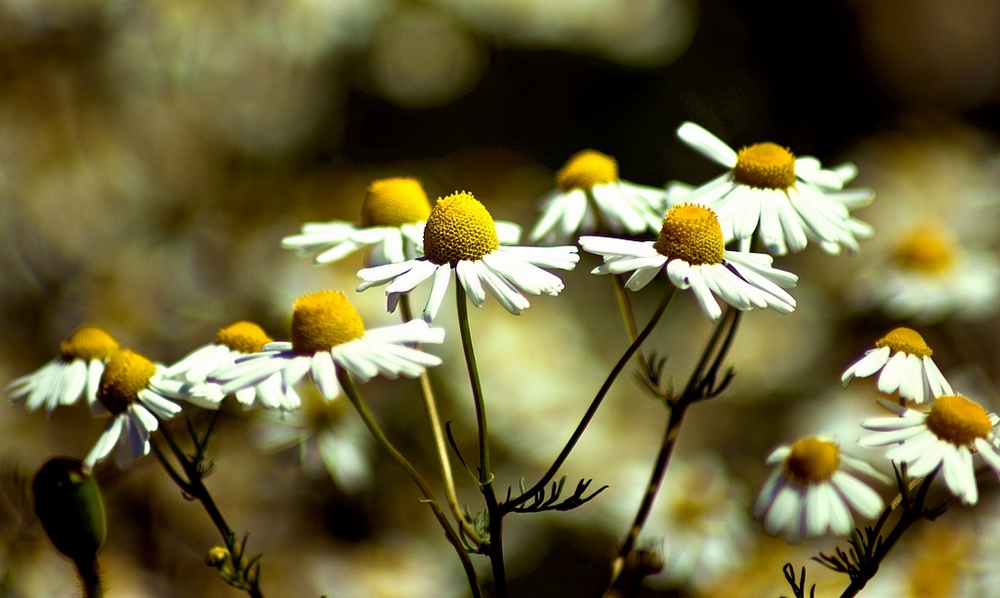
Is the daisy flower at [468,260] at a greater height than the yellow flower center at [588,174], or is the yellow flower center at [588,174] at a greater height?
the daisy flower at [468,260]

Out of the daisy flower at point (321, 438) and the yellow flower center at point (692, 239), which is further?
the daisy flower at point (321, 438)

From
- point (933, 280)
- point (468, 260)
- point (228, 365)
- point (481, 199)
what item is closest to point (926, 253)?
point (933, 280)

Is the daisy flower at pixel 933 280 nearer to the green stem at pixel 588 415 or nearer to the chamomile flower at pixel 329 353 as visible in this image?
the green stem at pixel 588 415

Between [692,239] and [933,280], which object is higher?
→ [692,239]

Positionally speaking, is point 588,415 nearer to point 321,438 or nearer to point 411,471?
point 411,471

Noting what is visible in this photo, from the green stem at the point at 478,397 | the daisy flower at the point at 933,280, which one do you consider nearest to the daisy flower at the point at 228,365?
the green stem at the point at 478,397

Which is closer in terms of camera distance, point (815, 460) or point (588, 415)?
point (588, 415)
